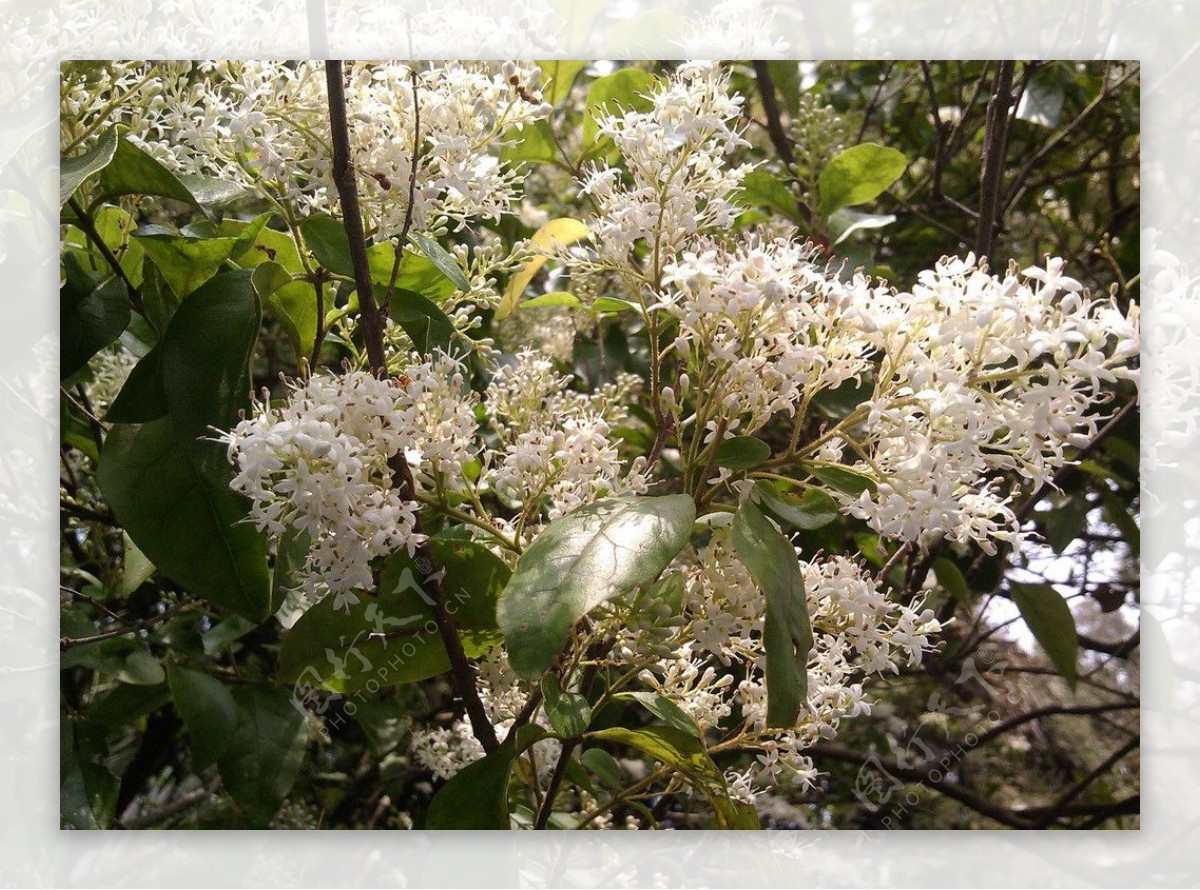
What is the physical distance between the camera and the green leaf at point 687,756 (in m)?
1.04

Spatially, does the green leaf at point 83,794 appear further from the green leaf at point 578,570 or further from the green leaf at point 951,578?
the green leaf at point 951,578

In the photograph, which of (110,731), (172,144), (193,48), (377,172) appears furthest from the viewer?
(110,731)

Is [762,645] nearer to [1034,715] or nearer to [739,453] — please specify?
[739,453]

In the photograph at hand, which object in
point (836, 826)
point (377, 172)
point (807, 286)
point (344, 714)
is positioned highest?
point (377, 172)

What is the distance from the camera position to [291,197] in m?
1.05

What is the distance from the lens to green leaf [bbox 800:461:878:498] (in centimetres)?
93

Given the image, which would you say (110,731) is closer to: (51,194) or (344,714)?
(344,714)

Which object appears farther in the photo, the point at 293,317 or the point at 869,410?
the point at 293,317

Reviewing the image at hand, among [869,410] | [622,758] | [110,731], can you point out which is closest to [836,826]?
[622,758]

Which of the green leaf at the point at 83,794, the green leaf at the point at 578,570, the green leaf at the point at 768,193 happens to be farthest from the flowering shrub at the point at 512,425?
the green leaf at the point at 768,193

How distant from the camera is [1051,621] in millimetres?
1551

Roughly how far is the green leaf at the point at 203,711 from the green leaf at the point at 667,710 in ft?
1.66

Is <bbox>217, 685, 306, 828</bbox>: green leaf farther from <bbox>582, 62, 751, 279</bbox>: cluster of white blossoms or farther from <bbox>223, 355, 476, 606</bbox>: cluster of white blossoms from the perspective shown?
<bbox>582, 62, 751, 279</bbox>: cluster of white blossoms

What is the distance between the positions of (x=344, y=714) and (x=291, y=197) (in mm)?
813
